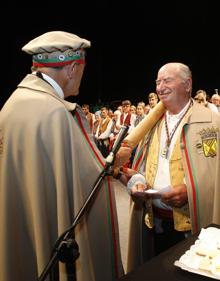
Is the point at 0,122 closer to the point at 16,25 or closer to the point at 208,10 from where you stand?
the point at 16,25

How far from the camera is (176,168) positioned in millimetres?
2535

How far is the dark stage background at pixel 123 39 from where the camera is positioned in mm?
13500

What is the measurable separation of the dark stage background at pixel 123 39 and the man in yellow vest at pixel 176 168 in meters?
11.2

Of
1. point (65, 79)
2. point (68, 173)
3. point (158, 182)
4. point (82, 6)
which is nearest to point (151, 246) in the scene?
point (158, 182)

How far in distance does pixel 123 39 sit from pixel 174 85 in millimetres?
16019

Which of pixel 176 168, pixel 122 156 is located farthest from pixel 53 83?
pixel 176 168

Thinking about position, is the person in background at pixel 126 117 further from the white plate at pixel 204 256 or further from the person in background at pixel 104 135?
the white plate at pixel 204 256

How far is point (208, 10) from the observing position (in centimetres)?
1459

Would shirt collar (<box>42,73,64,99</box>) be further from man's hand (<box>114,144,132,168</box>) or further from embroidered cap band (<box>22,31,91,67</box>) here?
man's hand (<box>114,144,132,168</box>)

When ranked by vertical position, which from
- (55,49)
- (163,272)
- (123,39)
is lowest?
(163,272)

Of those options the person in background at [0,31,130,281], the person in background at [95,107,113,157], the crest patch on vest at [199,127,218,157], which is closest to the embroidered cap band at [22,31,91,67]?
the person in background at [0,31,130,281]

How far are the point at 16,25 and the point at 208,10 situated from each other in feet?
25.8

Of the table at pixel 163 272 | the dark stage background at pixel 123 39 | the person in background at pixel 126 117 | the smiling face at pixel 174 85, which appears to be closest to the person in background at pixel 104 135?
the person in background at pixel 126 117

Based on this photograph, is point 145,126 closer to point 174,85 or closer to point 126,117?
point 174,85
